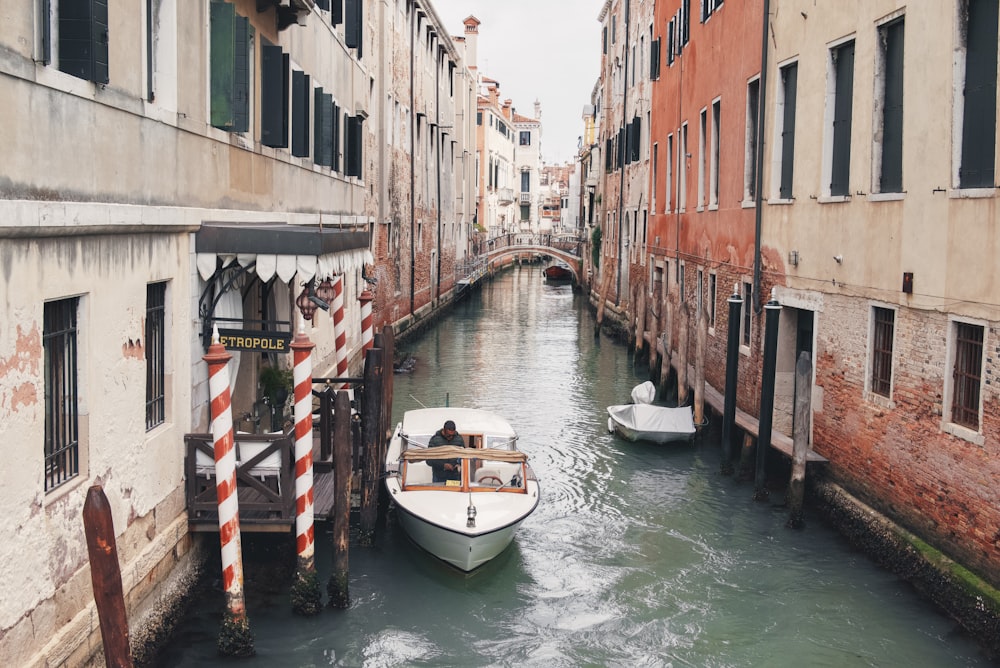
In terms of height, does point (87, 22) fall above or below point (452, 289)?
above

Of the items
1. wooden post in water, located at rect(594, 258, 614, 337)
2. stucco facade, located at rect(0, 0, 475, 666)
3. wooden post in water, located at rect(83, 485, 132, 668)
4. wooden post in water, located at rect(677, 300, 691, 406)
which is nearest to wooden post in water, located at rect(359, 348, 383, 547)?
stucco facade, located at rect(0, 0, 475, 666)

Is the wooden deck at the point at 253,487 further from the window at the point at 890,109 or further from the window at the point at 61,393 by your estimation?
the window at the point at 890,109

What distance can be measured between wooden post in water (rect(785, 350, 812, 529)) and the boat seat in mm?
2825

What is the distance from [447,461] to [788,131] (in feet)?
18.9

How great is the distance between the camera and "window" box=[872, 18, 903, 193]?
9.05 meters

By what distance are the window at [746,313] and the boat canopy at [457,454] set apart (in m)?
4.98

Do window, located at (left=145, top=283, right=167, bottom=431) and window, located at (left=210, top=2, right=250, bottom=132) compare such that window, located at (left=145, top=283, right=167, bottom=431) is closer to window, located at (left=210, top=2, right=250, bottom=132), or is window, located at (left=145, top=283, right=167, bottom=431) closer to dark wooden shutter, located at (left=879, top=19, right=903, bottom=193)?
window, located at (left=210, top=2, right=250, bottom=132)

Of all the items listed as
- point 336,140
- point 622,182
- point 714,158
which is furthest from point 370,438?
point 622,182

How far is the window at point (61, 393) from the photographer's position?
18.5 ft

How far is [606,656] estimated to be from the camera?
24.8 feet

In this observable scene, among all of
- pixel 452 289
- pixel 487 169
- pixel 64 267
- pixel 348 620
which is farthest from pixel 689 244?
pixel 487 169

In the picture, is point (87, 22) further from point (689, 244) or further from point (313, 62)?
point (689, 244)

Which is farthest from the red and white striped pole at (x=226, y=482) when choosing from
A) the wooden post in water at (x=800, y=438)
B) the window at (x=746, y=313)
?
the window at (x=746, y=313)

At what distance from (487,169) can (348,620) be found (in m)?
50.1
